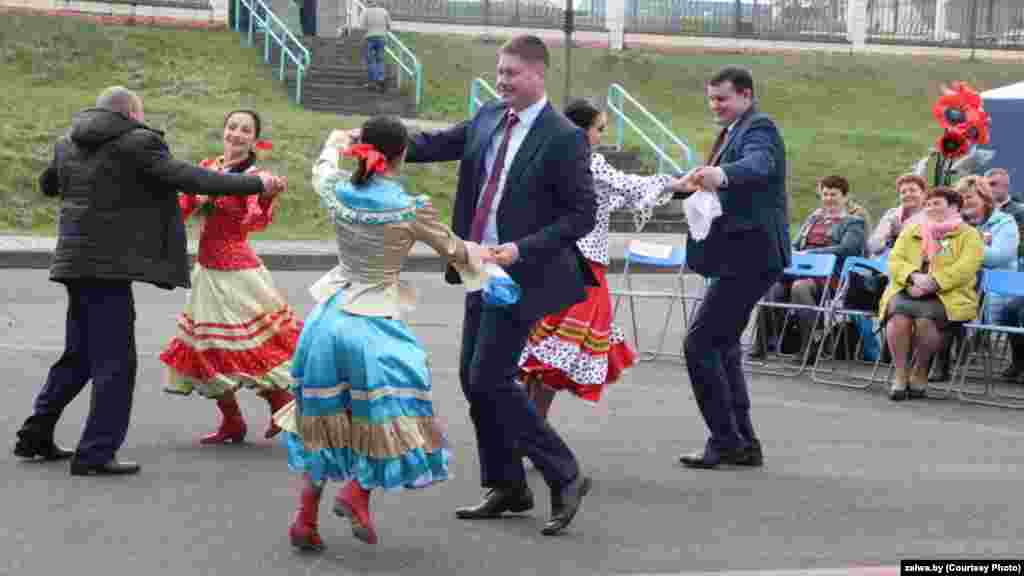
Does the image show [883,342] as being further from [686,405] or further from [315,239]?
[315,239]

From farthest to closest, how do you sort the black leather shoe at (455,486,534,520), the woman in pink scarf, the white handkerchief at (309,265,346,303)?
1. the woman in pink scarf
2. the black leather shoe at (455,486,534,520)
3. the white handkerchief at (309,265,346,303)

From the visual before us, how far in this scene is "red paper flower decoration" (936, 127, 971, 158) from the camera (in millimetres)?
15180

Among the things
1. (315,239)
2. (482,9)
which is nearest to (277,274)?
(315,239)

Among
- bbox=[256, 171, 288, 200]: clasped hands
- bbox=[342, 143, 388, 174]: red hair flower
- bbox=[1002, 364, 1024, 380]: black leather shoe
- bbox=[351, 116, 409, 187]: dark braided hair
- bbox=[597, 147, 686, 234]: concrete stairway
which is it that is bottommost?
bbox=[597, 147, 686, 234]: concrete stairway

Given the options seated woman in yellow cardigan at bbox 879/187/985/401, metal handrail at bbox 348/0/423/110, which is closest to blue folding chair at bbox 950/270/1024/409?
seated woman in yellow cardigan at bbox 879/187/985/401

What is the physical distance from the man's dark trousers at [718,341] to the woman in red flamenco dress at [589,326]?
457 mm

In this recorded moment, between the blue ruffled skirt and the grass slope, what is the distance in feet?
50.8

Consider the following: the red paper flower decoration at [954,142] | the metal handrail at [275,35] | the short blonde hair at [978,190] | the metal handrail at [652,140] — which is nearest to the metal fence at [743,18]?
the metal handrail at [275,35]

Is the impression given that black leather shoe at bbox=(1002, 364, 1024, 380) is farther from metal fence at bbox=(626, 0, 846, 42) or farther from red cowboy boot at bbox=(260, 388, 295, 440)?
metal fence at bbox=(626, 0, 846, 42)

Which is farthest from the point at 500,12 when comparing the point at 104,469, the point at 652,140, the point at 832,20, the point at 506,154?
the point at 506,154

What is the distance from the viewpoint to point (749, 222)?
8859 mm

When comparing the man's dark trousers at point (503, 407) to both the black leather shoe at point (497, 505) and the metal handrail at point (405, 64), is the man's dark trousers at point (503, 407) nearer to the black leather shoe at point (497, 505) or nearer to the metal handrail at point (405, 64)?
the black leather shoe at point (497, 505)

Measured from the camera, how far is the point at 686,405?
11.1m

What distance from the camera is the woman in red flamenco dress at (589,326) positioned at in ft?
28.7
